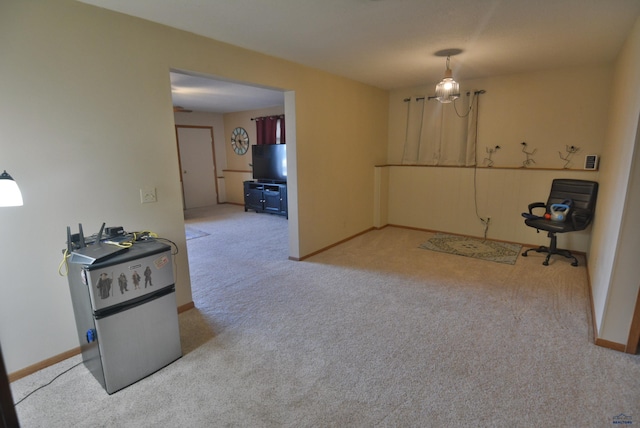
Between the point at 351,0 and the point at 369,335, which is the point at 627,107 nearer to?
the point at 351,0

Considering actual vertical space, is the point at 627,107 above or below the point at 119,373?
above

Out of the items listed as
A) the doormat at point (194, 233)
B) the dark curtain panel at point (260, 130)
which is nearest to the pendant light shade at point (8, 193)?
the doormat at point (194, 233)

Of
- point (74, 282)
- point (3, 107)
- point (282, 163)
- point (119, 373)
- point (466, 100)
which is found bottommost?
point (119, 373)

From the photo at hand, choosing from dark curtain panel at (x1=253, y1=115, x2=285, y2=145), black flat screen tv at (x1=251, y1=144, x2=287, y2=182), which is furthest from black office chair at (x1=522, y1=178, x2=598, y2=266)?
dark curtain panel at (x1=253, y1=115, x2=285, y2=145)

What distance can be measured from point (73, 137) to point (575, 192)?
506 cm

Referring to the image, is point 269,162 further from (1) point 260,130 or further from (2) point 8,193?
(2) point 8,193

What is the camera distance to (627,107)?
8.20 ft

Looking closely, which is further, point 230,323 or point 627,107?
point 230,323

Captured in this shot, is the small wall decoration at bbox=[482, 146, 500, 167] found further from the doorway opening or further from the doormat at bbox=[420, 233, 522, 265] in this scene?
the doorway opening

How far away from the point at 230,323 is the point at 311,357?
0.82m

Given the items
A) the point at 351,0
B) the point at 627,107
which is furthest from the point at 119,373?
the point at 627,107

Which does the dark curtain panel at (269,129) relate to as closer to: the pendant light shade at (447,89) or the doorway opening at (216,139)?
the doorway opening at (216,139)

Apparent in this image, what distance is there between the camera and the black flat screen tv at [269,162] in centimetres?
693

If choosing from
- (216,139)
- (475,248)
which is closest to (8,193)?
(475,248)
